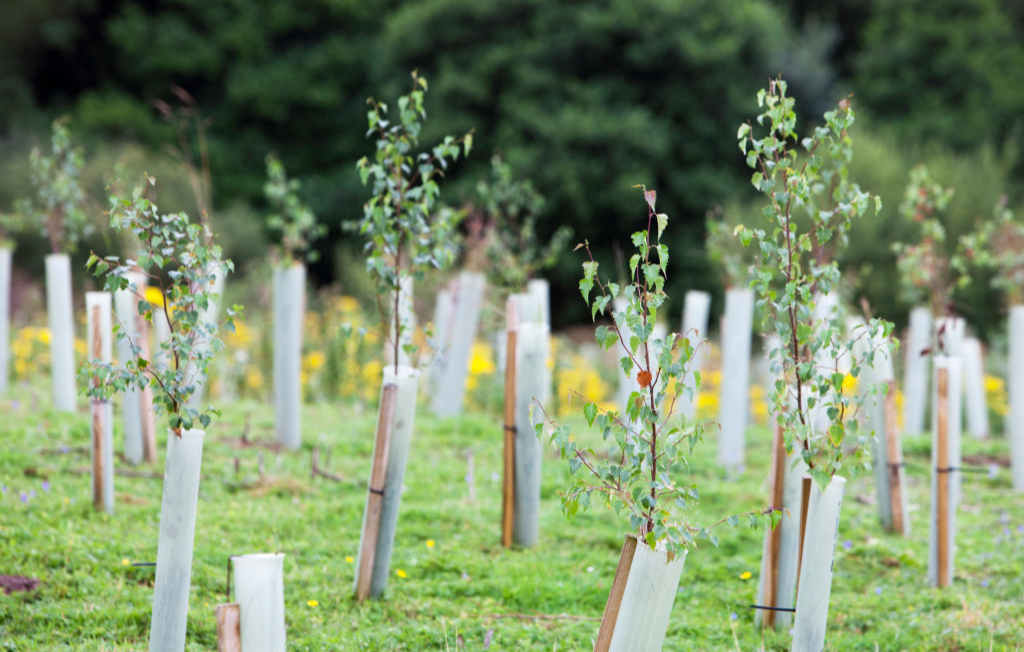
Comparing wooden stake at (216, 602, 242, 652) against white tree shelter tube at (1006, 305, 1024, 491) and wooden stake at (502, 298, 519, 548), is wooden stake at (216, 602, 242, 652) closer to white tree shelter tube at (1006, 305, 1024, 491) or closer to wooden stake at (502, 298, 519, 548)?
wooden stake at (502, 298, 519, 548)

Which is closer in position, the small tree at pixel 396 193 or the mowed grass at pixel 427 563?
the mowed grass at pixel 427 563

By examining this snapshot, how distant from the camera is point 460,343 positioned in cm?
673

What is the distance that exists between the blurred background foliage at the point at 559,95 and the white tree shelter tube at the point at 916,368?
696 cm

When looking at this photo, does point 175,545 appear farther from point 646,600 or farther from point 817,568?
point 817,568

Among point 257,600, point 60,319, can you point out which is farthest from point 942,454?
point 60,319

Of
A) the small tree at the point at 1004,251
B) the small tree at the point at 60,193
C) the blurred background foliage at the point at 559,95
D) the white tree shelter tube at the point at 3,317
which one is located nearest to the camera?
the small tree at the point at 1004,251

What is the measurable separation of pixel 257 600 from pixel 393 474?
1.07 meters

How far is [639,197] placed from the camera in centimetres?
1645

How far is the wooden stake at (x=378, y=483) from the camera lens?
346 cm

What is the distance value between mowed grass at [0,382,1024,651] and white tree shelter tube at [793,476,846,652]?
421 millimetres

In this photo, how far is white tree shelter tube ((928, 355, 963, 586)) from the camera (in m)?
3.86

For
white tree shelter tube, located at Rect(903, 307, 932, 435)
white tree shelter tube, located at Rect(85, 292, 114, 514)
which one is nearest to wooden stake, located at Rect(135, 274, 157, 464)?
white tree shelter tube, located at Rect(85, 292, 114, 514)

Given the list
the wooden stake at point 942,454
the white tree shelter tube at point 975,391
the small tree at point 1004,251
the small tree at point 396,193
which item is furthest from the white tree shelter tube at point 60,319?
the white tree shelter tube at point 975,391

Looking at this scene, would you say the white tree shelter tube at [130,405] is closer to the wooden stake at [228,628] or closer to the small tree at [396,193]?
the small tree at [396,193]
